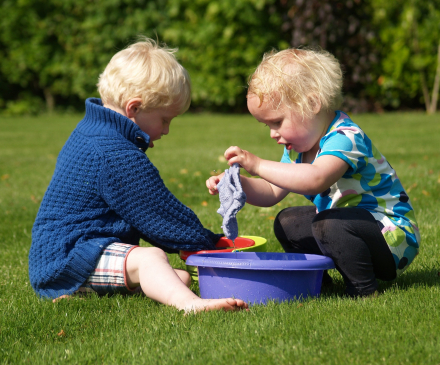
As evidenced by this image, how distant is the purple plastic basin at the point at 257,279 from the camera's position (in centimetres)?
229

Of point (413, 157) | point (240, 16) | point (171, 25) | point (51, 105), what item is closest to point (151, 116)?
point (413, 157)

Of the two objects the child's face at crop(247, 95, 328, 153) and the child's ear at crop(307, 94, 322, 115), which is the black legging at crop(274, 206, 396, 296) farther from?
the child's ear at crop(307, 94, 322, 115)

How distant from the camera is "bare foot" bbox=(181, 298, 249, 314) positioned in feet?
7.32

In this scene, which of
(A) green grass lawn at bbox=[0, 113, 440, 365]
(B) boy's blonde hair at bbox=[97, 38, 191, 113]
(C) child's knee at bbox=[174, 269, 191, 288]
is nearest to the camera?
(A) green grass lawn at bbox=[0, 113, 440, 365]

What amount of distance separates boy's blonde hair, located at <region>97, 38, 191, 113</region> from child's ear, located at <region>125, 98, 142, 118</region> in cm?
2

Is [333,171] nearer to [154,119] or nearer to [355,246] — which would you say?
[355,246]

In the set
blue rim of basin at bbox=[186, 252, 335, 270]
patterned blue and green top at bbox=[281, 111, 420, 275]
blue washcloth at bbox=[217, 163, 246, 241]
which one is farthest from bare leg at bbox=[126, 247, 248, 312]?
patterned blue and green top at bbox=[281, 111, 420, 275]

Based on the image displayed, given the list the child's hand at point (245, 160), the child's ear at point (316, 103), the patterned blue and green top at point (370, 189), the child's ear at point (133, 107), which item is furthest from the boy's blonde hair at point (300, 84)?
the child's ear at point (133, 107)

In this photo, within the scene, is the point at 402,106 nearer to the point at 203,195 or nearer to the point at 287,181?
the point at 203,195

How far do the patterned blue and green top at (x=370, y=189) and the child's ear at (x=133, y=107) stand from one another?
94cm

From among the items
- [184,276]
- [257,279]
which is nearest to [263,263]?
[257,279]

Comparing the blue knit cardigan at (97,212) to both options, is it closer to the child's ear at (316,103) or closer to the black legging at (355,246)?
the black legging at (355,246)

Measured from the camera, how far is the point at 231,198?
2436mm

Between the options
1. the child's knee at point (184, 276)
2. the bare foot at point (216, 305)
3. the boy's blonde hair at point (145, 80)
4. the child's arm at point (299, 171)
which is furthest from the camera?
the boy's blonde hair at point (145, 80)
